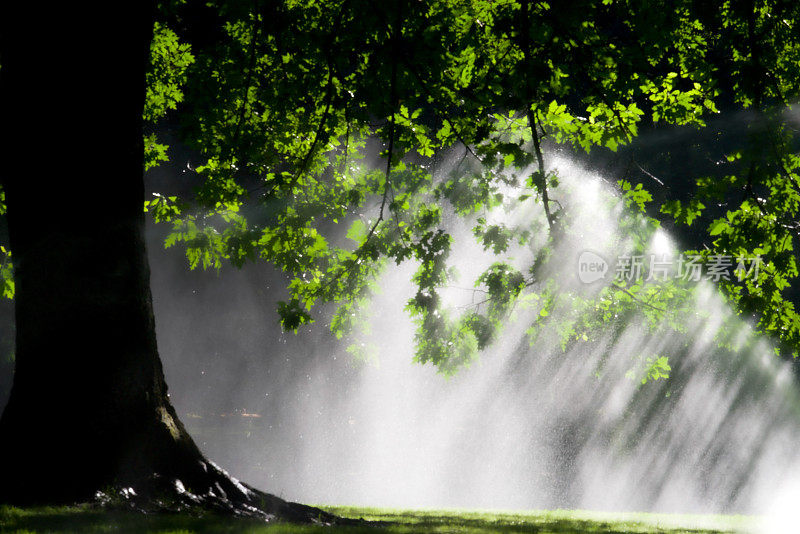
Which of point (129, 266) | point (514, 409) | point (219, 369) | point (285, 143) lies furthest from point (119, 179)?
point (219, 369)

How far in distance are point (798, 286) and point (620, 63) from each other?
20.8 meters

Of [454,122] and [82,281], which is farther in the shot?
[454,122]

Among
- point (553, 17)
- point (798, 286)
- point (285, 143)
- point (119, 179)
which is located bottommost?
point (119, 179)

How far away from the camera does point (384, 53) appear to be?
6844 mm

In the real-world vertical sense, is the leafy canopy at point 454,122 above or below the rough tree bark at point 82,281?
above

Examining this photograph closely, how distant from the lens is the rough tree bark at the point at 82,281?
5492 millimetres

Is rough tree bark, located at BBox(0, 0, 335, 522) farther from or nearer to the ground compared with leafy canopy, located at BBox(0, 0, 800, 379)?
nearer to the ground

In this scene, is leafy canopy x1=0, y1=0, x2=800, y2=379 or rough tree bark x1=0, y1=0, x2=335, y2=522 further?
leafy canopy x1=0, y1=0, x2=800, y2=379

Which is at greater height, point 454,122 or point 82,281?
point 454,122

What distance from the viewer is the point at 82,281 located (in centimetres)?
569

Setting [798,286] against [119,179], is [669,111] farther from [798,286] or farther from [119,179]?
[798,286]

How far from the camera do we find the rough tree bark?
5492mm

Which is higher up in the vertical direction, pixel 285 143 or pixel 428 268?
pixel 285 143

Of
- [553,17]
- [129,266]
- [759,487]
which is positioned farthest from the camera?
[759,487]
